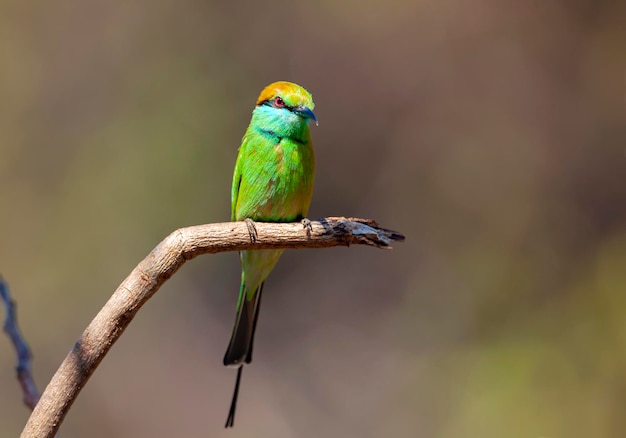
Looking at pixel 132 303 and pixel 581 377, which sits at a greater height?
pixel 132 303

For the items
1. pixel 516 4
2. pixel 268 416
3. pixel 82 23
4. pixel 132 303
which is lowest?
pixel 268 416

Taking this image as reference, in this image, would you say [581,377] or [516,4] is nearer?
[581,377]

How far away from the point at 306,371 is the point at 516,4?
3286 millimetres

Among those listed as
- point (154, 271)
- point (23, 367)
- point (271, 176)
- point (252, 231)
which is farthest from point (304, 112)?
point (23, 367)

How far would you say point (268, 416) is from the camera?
186 inches

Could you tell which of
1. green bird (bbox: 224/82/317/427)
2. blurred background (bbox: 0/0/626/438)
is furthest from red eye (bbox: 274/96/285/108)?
blurred background (bbox: 0/0/626/438)

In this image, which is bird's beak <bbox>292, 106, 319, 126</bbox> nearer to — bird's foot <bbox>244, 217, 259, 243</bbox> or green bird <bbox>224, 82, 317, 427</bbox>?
green bird <bbox>224, 82, 317, 427</bbox>

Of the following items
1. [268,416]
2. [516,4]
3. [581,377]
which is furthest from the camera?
[516,4]

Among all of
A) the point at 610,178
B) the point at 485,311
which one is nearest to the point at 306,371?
the point at 485,311

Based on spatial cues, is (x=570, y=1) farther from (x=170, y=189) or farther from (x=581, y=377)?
(x=170, y=189)

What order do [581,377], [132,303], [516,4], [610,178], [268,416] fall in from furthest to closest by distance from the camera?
[516,4] → [610,178] → [268,416] → [581,377] → [132,303]

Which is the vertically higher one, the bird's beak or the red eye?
the red eye

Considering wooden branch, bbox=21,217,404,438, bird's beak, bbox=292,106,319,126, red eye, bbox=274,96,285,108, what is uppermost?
red eye, bbox=274,96,285,108

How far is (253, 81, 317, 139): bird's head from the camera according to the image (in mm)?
2600
